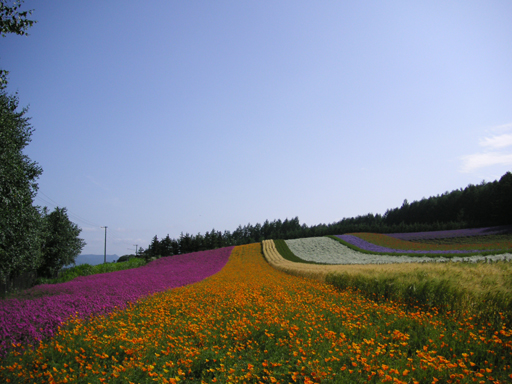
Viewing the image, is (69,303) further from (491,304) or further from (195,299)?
(491,304)

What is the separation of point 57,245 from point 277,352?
121 feet

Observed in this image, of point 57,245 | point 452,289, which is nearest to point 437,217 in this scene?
point 452,289

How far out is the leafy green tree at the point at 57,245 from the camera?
32562 mm

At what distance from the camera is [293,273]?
66.1 feet

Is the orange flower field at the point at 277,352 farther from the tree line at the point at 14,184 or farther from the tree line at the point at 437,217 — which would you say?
the tree line at the point at 437,217

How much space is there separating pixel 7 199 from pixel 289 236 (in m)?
74.2

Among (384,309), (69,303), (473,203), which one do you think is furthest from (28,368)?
(473,203)

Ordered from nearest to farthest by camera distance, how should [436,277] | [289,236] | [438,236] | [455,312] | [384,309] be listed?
1. [455,312]
2. [384,309]
3. [436,277]
4. [438,236]
5. [289,236]

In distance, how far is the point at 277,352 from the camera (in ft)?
16.4

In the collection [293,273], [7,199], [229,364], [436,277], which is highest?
[7,199]

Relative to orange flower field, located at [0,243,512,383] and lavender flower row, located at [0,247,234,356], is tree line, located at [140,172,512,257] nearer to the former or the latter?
lavender flower row, located at [0,247,234,356]

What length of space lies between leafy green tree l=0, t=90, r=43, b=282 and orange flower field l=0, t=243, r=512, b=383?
28.0 ft

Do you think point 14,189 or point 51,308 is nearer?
point 51,308

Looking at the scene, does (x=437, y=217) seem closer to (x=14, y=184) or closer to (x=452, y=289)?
(x=452, y=289)
